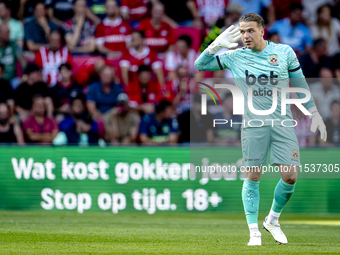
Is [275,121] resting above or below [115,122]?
above

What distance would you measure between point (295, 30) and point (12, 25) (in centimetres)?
728

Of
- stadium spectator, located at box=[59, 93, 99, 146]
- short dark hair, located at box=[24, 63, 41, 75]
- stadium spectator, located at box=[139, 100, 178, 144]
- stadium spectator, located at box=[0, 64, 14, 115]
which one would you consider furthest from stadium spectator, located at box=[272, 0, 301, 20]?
stadium spectator, located at box=[0, 64, 14, 115]

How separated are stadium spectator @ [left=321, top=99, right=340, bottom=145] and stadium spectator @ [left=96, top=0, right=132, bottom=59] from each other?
5.41 m

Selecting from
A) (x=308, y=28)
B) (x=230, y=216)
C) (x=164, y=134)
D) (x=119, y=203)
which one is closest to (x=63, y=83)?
(x=164, y=134)

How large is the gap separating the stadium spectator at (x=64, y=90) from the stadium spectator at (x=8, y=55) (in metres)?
1.32

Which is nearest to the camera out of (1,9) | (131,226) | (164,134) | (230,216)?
(131,226)

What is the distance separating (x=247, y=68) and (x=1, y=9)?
31.3 ft

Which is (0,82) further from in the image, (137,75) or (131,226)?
(131,226)

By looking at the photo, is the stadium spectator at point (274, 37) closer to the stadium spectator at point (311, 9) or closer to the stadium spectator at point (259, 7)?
the stadium spectator at point (259, 7)

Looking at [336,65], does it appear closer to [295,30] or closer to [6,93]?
[295,30]

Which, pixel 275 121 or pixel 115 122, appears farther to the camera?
pixel 115 122

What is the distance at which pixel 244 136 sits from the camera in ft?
19.2

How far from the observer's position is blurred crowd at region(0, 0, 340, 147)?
11172mm

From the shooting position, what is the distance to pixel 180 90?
1190 cm
